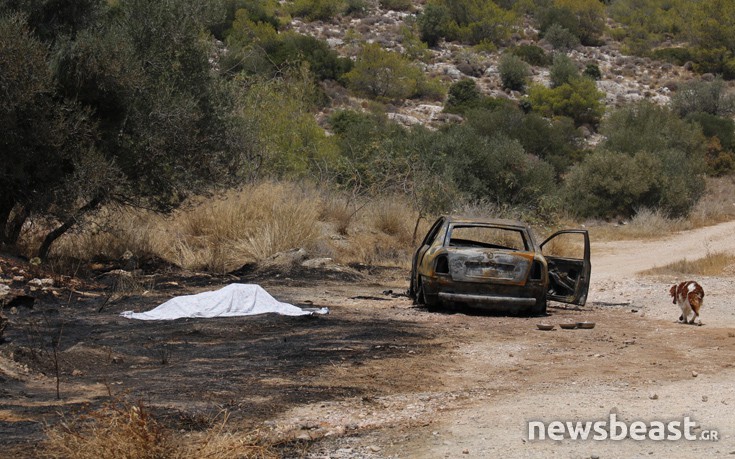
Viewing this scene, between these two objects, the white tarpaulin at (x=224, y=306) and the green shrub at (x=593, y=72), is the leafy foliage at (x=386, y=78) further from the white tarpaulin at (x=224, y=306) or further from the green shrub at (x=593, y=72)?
the white tarpaulin at (x=224, y=306)

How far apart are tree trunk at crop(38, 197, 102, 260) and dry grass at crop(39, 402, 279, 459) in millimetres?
9498

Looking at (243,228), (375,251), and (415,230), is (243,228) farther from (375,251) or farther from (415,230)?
(415,230)


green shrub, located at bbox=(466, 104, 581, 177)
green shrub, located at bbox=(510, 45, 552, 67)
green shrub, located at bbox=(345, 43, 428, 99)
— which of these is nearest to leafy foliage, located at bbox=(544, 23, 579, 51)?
green shrub, located at bbox=(510, 45, 552, 67)

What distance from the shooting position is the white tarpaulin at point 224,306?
11898 millimetres

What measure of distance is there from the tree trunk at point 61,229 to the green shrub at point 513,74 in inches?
1914

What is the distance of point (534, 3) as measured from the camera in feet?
261

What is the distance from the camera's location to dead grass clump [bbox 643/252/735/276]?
1859 centimetres

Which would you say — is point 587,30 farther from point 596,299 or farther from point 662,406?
point 662,406

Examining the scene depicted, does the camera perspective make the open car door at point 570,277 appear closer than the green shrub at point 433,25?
Yes

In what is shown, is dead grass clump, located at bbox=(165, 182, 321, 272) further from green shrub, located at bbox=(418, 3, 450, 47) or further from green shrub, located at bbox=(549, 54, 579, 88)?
green shrub, located at bbox=(418, 3, 450, 47)

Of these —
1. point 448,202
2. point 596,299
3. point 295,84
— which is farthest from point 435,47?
point 596,299

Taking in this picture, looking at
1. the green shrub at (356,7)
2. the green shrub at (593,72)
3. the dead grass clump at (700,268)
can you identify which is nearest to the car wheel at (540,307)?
the dead grass clump at (700,268)

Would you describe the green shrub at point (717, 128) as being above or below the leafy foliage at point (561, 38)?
below

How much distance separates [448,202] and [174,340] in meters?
13.8
